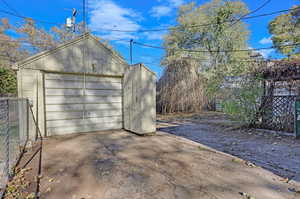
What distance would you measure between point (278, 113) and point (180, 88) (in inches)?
Result: 237

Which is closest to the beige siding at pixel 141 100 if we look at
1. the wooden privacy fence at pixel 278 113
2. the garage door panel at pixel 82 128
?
the garage door panel at pixel 82 128

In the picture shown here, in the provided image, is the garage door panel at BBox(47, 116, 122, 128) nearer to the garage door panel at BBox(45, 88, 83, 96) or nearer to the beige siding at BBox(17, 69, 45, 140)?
the beige siding at BBox(17, 69, 45, 140)

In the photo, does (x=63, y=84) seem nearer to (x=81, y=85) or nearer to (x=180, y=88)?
(x=81, y=85)

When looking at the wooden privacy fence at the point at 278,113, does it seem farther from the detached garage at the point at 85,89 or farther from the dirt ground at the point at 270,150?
the detached garage at the point at 85,89

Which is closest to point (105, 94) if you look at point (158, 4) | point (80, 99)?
point (80, 99)

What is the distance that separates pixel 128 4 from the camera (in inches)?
384

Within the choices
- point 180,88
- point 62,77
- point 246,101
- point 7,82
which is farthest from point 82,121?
point 7,82

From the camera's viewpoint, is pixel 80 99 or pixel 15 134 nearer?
pixel 15 134

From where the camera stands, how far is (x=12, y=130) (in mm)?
3229

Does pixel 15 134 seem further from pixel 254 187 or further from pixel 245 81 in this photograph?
pixel 245 81

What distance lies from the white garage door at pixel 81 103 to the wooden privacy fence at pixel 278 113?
4994 mm

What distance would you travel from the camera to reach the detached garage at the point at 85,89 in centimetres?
448

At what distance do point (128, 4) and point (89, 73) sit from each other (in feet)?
22.0

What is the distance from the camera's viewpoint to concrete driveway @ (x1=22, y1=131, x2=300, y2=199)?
1949mm
